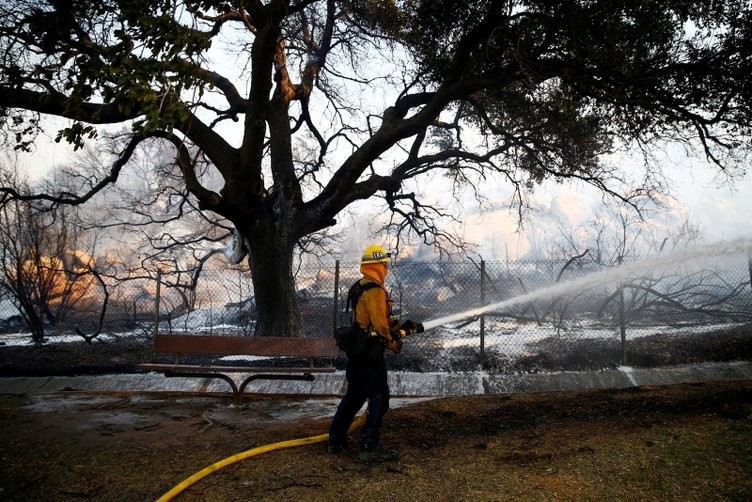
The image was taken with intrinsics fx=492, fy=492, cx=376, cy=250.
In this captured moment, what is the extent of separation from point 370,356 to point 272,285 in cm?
528

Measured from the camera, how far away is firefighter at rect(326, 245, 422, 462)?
4.47 m

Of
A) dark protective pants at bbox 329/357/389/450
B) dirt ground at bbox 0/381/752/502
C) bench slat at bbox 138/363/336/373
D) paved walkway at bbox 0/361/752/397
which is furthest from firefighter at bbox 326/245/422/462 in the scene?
paved walkway at bbox 0/361/752/397

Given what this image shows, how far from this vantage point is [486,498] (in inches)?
138

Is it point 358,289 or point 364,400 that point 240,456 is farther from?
point 358,289

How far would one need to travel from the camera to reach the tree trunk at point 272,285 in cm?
942

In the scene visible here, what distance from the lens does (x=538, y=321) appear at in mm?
11047

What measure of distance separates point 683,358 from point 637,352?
0.70 meters

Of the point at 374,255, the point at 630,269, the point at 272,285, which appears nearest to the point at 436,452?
the point at 374,255

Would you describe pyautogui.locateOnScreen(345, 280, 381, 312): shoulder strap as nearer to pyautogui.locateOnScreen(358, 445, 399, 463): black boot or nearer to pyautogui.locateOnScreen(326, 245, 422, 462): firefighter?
pyautogui.locateOnScreen(326, 245, 422, 462): firefighter

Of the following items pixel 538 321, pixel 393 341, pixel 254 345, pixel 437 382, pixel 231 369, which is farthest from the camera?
pixel 538 321

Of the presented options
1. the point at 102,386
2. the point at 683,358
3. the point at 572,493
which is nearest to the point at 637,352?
the point at 683,358

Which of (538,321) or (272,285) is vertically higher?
(272,285)

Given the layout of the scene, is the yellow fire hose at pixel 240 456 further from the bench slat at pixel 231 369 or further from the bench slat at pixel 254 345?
the bench slat at pixel 254 345

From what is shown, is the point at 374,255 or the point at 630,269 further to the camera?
the point at 630,269
